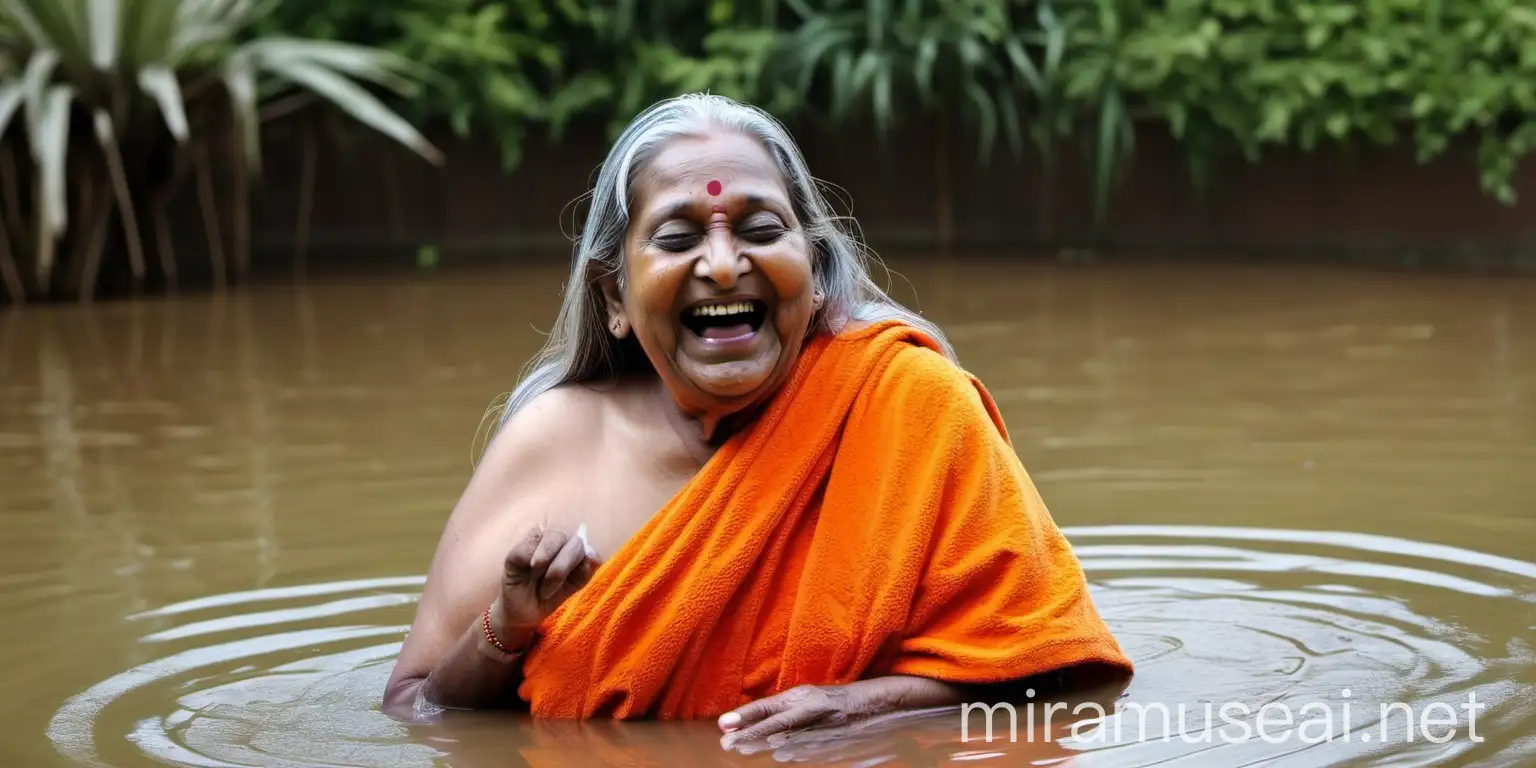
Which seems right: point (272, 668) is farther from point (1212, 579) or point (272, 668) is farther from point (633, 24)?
point (633, 24)

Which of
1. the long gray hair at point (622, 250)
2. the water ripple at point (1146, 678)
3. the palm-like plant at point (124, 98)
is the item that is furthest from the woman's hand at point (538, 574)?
the palm-like plant at point (124, 98)

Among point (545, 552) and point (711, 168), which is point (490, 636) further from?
point (711, 168)

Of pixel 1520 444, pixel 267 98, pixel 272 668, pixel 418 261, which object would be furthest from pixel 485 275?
pixel 272 668

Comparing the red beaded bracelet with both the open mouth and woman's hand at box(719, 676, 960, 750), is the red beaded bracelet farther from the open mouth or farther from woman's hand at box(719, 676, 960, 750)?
the open mouth

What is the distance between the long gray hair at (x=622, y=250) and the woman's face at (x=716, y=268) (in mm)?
41

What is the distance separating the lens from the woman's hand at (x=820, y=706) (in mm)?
3184

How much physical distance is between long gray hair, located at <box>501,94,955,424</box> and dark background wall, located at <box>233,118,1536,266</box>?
708 cm

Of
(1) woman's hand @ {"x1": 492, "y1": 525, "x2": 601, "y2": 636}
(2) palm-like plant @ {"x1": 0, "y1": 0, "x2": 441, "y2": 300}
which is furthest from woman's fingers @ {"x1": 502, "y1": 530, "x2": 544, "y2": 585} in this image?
(2) palm-like plant @ {"x1": 0, "y1": 0, "x2": 441, "y2": 300}

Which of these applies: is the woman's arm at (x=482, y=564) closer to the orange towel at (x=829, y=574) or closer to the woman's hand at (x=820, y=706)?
the orange towel at (x=829, y=574)

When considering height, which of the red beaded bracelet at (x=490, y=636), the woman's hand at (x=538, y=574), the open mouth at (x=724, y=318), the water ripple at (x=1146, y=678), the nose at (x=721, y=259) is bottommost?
the water ripple at (x=1146, y=678)

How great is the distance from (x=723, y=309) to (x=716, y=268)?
84 mm

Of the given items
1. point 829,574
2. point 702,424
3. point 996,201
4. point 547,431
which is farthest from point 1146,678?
point 996,201

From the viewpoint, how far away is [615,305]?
345 cm

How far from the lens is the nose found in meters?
3.20
